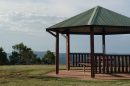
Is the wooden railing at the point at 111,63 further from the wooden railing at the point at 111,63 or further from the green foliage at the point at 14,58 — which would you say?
the green foliage at the point at 14,58

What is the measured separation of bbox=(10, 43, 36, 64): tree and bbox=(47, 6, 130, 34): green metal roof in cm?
2030

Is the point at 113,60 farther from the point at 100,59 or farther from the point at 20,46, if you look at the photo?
the point at 20,46

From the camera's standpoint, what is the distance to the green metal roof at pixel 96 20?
17.9 m

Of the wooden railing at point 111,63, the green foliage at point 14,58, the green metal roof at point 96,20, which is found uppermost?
the green metal roof at point 96,20

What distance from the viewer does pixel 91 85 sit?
46.9 ft

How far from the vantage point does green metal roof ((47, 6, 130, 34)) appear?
17.9 metres

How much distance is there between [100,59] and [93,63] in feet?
5.72

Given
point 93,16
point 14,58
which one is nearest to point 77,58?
point 93,16

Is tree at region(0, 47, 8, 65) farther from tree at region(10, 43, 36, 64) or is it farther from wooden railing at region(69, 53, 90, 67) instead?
wooden railing at region(69, 53, 90, 67)

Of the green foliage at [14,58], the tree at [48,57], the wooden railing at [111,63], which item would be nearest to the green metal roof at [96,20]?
the wooden railing at [111,63]

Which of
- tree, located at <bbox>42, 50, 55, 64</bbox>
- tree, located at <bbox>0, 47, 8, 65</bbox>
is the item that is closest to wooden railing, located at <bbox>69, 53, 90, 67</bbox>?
tree, located at <bbox>0, 47, 8, 65</bbox>

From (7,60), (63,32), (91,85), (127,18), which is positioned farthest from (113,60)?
(7,60)

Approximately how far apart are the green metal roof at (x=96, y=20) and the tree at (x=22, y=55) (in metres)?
20.3

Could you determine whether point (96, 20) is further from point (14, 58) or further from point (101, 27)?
point (14, 58)
